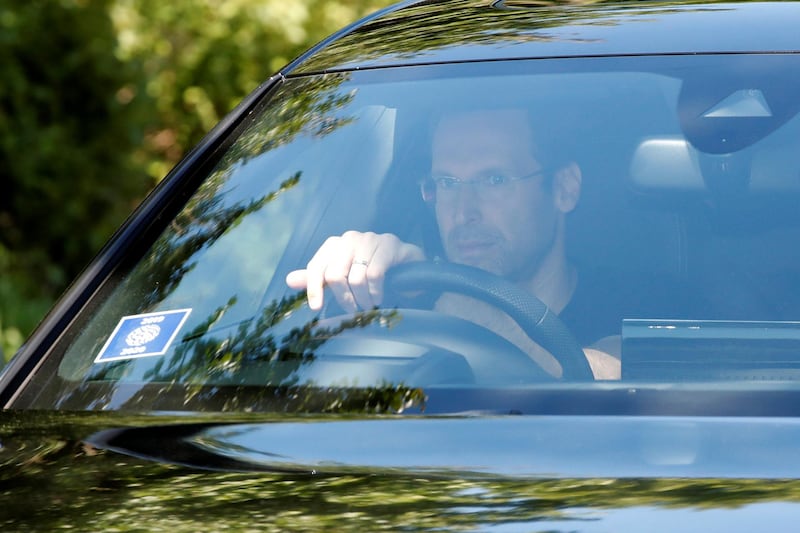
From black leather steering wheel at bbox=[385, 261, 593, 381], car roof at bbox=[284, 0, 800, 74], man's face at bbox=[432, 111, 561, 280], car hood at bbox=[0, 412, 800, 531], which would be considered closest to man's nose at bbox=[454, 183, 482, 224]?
man's face at bbox=[432, 111, 561, 280]

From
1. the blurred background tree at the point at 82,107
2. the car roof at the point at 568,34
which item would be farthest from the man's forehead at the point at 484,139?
the blurred background tree at the point at 82,107

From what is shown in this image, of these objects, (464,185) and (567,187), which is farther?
(464,185)

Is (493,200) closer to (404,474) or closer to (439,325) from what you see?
(439,325)

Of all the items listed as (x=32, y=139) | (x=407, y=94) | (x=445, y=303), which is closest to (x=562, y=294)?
(x=445, y=303)

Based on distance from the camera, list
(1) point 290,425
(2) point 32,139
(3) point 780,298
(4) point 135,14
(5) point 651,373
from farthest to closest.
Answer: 1. (4) point 135,14
2. (2) point 32,139
3. (3) point 780,298
4. (5) point 651,373
5. (1) point 290,425

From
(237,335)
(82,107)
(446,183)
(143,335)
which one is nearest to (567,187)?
(446,183)

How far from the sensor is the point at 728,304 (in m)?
2.06

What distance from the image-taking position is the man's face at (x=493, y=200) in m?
2.22

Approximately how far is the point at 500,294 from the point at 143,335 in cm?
60

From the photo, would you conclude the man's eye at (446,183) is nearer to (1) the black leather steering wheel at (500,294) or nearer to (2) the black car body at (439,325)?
(2) the black car body at (439,325)

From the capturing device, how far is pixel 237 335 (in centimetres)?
205

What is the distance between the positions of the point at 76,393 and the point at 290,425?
0.40 m

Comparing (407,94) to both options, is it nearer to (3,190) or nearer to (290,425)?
(290,425)

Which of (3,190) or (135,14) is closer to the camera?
(3,190)
